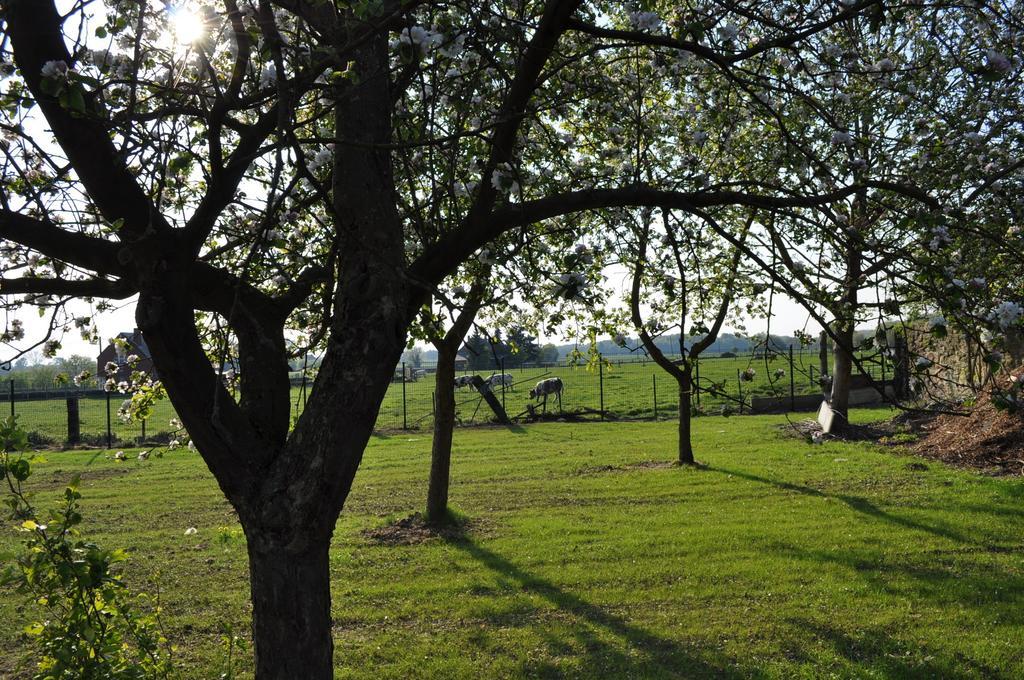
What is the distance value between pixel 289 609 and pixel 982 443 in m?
12.5

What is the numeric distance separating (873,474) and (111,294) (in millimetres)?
11309

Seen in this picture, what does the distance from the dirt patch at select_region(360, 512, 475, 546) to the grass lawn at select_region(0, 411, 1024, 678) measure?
13 cm

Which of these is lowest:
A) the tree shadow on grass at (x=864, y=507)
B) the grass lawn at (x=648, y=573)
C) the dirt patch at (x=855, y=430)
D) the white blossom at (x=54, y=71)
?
the grass lawn at (x=648, y=573)

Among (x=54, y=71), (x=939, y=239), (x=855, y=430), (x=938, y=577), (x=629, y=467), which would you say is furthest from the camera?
(x=855, y=430)

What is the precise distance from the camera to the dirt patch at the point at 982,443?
11609mm

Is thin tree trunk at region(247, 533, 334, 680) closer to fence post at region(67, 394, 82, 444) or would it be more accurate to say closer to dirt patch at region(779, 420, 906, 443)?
dirt patch at region(779, 420, 906, 443)

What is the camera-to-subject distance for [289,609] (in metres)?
3.31

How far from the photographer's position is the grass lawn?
5.36 metres

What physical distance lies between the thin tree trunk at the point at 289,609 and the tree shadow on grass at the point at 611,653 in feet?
7.30

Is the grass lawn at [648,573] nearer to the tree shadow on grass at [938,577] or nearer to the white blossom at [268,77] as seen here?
the tree shadow on grass at [938,577]

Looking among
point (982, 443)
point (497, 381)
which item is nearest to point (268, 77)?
point (982, 443)

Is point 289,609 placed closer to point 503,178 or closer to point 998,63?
point 503,178

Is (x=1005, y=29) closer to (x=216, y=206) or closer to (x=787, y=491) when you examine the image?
(x=216, y=206)

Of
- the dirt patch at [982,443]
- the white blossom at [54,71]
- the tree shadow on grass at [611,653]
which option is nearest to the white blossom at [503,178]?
the white blossom at [54,71]
